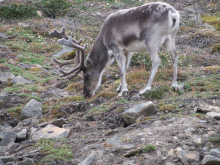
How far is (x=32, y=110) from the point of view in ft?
27.1

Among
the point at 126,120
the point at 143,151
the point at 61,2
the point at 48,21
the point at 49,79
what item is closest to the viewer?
the point at 143,151

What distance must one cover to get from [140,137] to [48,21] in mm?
13664

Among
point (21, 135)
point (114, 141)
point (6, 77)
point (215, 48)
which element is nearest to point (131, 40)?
point (114, 141)

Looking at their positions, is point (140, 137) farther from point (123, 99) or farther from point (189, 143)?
point (123, 99)

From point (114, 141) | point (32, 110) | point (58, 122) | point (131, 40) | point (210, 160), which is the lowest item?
point (32, 110)

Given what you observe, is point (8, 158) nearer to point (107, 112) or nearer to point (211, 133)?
point (107, 112)

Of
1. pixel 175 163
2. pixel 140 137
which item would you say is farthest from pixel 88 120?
pixel 175 163

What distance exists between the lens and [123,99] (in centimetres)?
807

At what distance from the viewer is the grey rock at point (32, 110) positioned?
8.10m

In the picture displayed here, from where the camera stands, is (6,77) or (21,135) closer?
(21,135)

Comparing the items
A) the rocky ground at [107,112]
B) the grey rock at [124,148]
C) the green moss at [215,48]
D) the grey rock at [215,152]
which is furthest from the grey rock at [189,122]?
the green moss at [215,48]

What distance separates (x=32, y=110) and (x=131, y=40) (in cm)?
336

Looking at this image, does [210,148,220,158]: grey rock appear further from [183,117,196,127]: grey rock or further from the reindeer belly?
the reindeer belly

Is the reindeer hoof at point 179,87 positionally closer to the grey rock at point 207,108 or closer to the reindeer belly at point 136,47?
the reindeer belly at point 136,47
